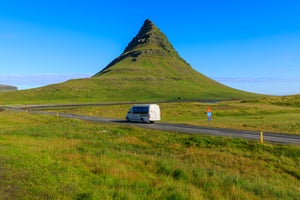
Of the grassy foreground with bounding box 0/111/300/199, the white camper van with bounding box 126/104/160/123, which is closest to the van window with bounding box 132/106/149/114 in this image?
the white camper van with bounding box 126/104/160/123

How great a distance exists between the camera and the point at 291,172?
684 inches

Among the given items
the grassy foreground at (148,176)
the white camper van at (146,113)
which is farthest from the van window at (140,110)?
the grassy foreground at (148,176)

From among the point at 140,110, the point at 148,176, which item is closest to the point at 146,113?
the point at 140,110

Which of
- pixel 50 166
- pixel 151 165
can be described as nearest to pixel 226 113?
pixel 151 165

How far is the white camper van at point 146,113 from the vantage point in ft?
123

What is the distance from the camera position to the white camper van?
37.4 m

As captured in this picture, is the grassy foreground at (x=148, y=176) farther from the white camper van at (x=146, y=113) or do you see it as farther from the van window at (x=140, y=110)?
the van window at (x=140, y=110)

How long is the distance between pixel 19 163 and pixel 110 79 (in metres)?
189

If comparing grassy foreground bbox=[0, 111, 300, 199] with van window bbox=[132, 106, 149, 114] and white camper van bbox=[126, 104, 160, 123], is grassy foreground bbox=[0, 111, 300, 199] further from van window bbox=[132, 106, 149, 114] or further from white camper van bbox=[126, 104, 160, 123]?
van window bbox=[132, 106, 149, 114]

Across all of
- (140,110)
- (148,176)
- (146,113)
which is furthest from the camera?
(140,110)

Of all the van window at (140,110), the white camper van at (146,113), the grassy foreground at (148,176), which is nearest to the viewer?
the grassy foreground at (148,176)

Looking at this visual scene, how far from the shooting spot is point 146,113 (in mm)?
37719

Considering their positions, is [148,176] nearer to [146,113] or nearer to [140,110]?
[146,113]

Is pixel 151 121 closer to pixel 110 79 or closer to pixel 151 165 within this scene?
Result: pixel 151 165
